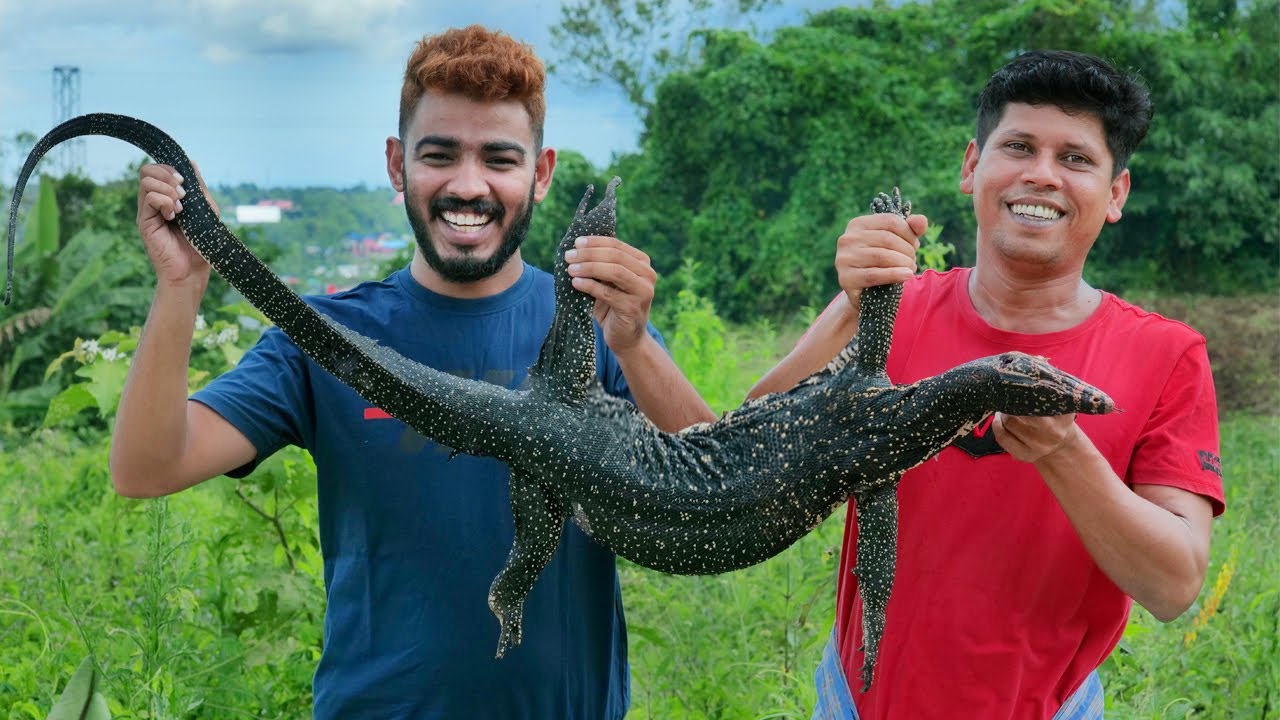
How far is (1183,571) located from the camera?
243 centimetres

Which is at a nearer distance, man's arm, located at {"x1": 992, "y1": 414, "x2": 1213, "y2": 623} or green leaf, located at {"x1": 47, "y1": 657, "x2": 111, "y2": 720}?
man's arm, located at {"x1": 992, "y1": 414, "x2": 1213, "y2": 623}

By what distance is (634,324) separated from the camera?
2516 millimetres

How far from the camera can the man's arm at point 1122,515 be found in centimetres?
225

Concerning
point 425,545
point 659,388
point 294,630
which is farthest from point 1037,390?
point 294,630

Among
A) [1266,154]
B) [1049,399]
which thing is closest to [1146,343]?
[1049,399]

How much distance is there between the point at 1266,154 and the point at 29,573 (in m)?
16.6

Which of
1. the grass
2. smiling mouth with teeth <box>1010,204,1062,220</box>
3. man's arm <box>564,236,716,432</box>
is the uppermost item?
smiling mouth with teeth <box>1010,204,1062,220</box>

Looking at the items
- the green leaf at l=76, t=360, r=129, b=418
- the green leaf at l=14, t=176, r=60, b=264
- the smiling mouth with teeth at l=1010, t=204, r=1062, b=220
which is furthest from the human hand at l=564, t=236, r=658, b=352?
the green leaf at l=14, t=176, r=60, b=264

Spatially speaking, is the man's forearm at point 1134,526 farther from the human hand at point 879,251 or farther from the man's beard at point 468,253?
the man's beard at point 468,253

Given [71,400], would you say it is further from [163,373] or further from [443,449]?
[443,449]

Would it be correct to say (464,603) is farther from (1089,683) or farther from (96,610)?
(96,610)

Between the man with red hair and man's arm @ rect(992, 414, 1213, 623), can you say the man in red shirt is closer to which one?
man's arm @ rect(992, 414, 1213, 623)

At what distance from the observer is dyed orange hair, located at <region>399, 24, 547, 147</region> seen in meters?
2.61

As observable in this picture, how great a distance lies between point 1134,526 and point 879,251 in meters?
0.83
